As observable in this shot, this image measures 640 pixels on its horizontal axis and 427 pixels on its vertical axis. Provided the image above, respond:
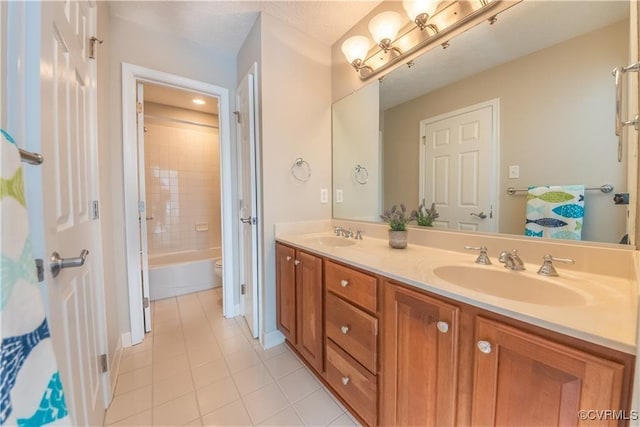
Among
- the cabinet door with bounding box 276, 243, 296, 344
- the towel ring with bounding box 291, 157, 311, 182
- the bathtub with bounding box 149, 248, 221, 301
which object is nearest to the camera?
the cabinet door with bounding box 276, 243, 296, 344

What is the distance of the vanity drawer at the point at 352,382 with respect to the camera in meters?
1.04

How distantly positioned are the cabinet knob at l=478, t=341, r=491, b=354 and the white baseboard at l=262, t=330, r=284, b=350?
1.47 meters

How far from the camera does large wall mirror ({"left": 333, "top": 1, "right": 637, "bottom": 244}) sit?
0.87 meters

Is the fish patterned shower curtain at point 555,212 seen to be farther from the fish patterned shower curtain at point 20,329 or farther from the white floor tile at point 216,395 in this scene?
the white floor tile at point 216,395

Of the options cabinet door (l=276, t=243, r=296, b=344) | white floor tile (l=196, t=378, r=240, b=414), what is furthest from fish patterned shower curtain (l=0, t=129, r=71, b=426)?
cabinet door (l=276, t=243, r=296, b=344)

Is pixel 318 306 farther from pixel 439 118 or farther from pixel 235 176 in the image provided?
pixel 235 176

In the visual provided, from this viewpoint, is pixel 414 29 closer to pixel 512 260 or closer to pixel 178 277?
pixel 512 260

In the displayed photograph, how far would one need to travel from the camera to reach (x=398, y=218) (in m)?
1.42

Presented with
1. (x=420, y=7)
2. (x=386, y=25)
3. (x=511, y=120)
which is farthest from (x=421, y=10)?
(x=511, y=120)

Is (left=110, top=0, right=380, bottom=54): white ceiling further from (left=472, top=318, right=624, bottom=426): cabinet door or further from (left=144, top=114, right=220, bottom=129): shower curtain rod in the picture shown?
(left=472, top=318, right=624, bottom=426): cabinet door

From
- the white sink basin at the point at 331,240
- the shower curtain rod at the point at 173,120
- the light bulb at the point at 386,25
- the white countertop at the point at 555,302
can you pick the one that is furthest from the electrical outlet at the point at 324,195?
the shower curtain rod at the point at 173,120

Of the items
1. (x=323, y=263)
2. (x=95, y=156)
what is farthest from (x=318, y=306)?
(x=95, y=156)

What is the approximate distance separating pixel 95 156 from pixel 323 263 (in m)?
1.26

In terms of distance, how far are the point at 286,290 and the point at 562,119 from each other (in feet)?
5.36
